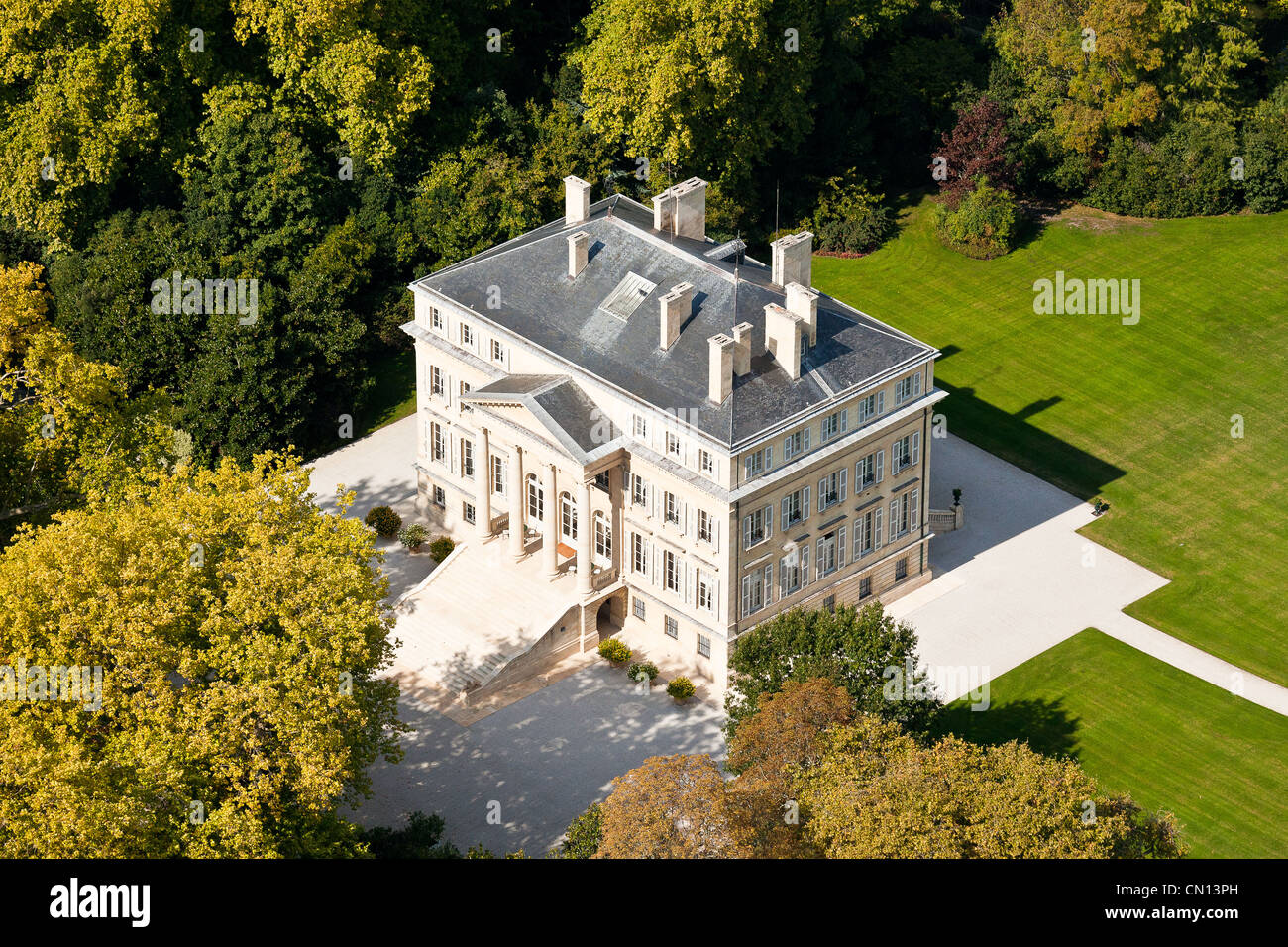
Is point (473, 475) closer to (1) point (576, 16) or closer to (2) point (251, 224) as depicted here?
(2) point (251, 224)

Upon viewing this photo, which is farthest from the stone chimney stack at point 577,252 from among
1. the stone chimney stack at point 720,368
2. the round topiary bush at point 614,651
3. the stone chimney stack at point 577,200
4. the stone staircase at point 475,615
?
the round topiary bush at point 614,651

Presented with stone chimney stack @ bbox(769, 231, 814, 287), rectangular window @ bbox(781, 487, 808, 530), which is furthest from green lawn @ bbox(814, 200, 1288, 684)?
stone chimney stack @ bbox(769, 231, 814, 287)

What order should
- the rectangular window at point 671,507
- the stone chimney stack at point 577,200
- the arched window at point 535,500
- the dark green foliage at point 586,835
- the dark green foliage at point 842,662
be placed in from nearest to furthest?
the dark green foliage at point 586,835
the dark green foliage at point 842,662
the rectangular window at point 671,507
the arched window at point 535,500
the stone chimney stack at point 577,200

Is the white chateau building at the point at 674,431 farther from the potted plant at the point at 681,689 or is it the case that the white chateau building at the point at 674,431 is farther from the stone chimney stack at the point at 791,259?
the potted plant at the point at 681,689

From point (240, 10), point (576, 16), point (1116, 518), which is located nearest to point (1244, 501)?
point (1116, 518)

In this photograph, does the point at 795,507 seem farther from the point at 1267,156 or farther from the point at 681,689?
the point at 1267,156

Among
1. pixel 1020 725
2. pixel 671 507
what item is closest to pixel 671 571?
pixel 671 507
